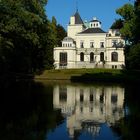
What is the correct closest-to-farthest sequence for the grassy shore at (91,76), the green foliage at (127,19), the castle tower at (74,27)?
the green foliage at (127,19) < the grassy shore at (91,76) < the castle tower at (74,27)

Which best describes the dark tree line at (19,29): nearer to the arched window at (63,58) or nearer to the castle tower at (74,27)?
the arched window at (63,58)

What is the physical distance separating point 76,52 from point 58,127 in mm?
77718

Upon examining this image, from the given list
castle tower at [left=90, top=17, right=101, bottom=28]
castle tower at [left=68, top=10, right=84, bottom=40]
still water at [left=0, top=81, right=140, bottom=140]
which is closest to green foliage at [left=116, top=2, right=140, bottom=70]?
castle tower at [left=90, top=17, right=101, bottom=28]

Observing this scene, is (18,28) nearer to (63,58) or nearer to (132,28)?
(132,28)

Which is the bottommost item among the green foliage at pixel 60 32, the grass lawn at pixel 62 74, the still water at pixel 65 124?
the still water at pixel 65 124

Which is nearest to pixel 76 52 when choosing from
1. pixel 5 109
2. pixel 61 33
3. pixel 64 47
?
pixel 64 47

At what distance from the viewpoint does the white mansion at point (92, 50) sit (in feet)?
286

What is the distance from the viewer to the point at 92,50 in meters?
90.8

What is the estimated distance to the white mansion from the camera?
87312mm

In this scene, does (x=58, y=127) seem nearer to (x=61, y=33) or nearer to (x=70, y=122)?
(x=70, y=122)

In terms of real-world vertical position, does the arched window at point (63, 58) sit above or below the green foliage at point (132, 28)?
below

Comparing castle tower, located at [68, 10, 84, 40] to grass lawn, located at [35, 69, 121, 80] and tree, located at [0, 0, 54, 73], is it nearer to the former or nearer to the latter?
grass lawn, located at [35, 69, 121, 80]

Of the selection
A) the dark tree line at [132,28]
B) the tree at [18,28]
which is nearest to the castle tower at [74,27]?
the dark tree line at [132,28]

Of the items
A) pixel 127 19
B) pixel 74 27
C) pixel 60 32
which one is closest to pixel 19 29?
pixel 127 19
